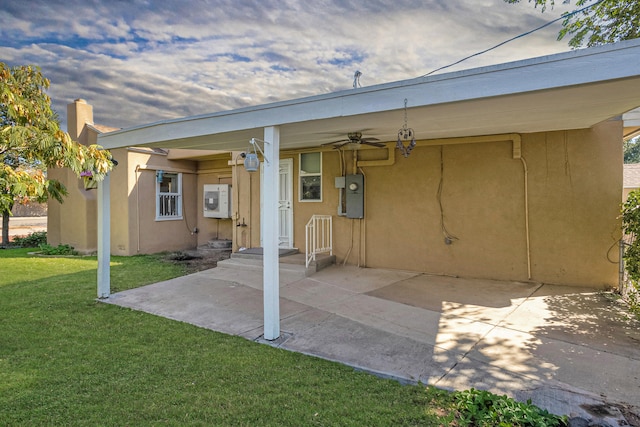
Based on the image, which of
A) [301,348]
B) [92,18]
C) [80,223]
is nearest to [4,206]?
[301,348]

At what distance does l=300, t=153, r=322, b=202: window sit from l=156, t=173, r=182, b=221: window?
→ 5375mm

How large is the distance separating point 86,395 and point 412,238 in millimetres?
5753

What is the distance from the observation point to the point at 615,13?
725 centimetres

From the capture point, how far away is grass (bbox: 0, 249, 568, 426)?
2.41 metres

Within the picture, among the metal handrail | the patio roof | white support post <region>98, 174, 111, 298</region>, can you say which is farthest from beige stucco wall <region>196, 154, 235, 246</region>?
the patio roof

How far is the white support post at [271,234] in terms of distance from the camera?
12.8 ft

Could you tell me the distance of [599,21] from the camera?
788cm

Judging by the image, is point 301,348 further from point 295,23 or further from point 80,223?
point 80,223

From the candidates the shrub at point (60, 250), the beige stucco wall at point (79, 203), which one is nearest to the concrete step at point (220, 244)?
the beige stucco wall at point (79, 203)

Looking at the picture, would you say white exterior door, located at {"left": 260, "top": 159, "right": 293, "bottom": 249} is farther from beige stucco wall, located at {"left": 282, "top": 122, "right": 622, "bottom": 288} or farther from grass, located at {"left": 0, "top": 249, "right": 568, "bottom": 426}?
grass, located at {"left": 0, "top": 249, "right": 568, "bottom": 426}

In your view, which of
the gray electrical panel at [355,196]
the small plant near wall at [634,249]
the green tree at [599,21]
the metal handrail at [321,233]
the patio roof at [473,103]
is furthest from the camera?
the metal handrail at [321,233]

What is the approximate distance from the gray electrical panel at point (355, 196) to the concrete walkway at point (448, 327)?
1307 mm

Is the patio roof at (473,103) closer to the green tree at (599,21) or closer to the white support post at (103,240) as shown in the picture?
the white support post at (103,240)

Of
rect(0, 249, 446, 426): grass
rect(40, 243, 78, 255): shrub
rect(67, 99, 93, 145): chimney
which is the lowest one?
rect(0, 249, 446, 426): grass
